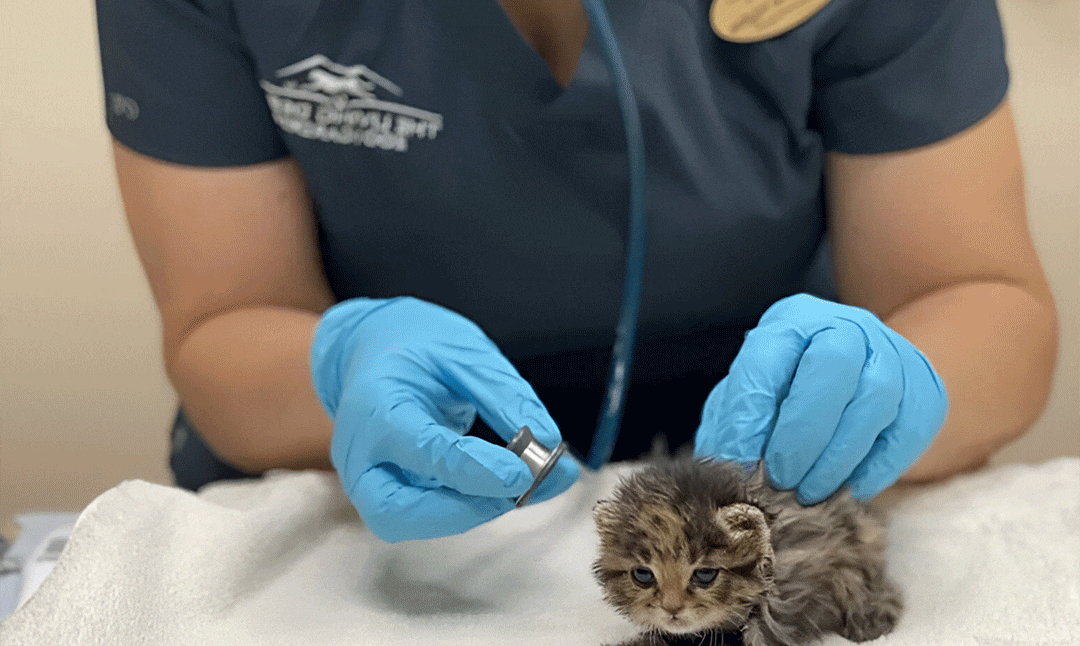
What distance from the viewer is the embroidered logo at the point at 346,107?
2.95ft

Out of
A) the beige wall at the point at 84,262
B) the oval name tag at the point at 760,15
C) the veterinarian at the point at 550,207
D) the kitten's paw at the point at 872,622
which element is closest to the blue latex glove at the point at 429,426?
the veterinarian at the point at 550,207

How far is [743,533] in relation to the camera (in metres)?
0.63

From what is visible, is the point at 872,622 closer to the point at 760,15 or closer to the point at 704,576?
the point at 704,576

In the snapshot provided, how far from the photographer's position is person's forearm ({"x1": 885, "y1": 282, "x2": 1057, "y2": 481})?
92 cm

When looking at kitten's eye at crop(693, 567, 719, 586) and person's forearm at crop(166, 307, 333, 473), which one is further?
person's forearm at crop(166, 307, 333, 473)

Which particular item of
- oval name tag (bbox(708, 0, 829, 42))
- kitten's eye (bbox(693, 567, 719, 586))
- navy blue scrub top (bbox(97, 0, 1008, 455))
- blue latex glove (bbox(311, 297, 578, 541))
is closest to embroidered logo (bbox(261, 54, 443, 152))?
navy blue scrub top (bbox(97, 0, 1008, 455))

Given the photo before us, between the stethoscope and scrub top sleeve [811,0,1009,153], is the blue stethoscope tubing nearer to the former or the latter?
the stethoscope

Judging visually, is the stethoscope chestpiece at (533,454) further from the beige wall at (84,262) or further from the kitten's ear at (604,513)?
the beige wall at (84,262)

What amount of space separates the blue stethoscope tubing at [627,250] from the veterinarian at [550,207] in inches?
0.8

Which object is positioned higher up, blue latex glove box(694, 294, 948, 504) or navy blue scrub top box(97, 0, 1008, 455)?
navy blue scrub top box(97, 0, 1008, 455)

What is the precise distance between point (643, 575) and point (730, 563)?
0.07 m

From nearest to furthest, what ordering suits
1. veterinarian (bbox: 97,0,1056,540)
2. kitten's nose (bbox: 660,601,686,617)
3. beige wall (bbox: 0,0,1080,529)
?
1. kitten's nose (bbox: 660,601,686,617)
2. veterinarian (bbox: 97,0,1056,540)
3. beige wall (bbox: 0,0,1080,529)

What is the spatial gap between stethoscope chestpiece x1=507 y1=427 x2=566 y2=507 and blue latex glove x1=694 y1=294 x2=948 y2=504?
0.48 ft

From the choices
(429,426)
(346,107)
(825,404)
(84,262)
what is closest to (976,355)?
(825,404)
